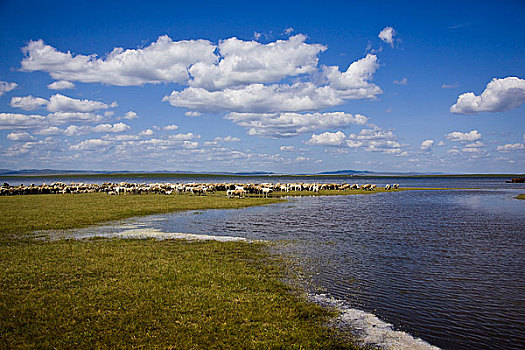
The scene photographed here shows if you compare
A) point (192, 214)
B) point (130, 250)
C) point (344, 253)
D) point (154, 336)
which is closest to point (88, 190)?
A: point (192, 214)

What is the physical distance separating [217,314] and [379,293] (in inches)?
237

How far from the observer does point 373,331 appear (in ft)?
32.6

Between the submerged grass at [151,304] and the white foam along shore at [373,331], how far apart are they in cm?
55

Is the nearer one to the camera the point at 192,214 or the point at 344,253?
the point at 344,253

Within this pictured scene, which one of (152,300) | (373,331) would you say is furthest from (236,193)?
(373,331)

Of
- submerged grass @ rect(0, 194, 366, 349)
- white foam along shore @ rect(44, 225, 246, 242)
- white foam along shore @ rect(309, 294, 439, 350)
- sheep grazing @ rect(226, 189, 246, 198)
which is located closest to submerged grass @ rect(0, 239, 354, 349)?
submerged grass @ rect(0, 194, 366, 349)

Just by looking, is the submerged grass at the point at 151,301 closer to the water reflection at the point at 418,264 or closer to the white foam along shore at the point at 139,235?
the water reflection at the point at 418,264

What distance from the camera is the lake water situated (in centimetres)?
1058

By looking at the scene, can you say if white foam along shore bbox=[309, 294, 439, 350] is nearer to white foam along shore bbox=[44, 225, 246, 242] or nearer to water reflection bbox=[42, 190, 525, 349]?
water reflection bbox=[42, 190, 525, 349]

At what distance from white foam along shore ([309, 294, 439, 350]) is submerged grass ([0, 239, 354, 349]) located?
55 cm

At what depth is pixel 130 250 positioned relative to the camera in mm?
18594

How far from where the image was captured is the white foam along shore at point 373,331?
9.20 metres

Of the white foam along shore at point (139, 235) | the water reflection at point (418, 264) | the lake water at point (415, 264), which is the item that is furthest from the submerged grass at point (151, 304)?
the white foam along shore at point (139, 235)

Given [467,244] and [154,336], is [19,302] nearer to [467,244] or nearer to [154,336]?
[154,336]
